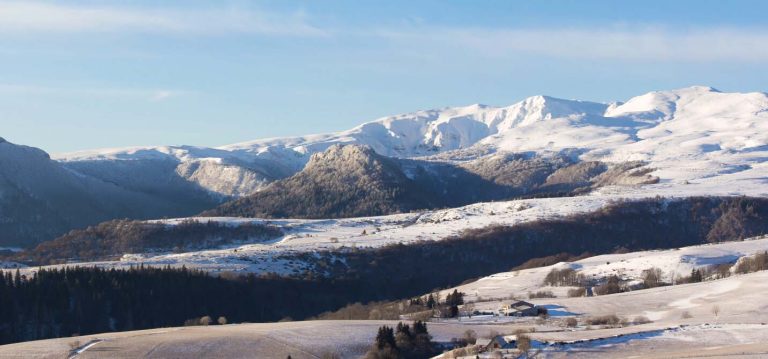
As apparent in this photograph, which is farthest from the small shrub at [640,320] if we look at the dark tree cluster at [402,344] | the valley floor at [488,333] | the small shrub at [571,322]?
the dark tree cluster at [402,344]

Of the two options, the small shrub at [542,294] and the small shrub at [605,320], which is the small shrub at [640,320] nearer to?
the small shrub at [605,320]

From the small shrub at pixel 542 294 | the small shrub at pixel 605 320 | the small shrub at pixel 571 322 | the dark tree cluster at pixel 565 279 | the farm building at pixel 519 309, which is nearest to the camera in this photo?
the small shrub at pixel 571 322

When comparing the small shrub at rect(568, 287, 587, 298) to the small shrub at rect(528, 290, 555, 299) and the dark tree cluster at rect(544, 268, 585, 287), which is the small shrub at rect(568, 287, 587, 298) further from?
the dark tree cluster at rect(544, 268, 585, 287)

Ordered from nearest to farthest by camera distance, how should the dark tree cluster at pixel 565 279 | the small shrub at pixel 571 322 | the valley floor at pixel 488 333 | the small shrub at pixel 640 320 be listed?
the valley floor at pixel 488 333, the small shrub at pixel 571 322, the small shrub at pixel 640 320, the dark tree cluster at pixel 565 279

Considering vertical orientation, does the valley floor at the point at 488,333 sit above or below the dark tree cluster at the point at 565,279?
above

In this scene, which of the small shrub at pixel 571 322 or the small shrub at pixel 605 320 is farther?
the small shrub at pixel 605 320

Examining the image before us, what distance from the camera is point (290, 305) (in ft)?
644

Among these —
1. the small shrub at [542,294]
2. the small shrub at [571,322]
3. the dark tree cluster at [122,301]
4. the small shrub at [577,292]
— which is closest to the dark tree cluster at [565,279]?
the small shrub at [542,294]

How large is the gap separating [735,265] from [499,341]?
106596mm

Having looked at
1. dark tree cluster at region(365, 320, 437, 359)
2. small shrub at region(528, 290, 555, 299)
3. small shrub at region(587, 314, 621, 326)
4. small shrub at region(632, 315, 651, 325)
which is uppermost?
dark tree cluster at region(365, 320, 437, 359)

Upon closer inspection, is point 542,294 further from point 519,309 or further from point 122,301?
point 122,301

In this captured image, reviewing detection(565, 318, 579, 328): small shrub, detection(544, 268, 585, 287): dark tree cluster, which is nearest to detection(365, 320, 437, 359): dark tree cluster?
detection(565, 318, 579, 328): small shrub

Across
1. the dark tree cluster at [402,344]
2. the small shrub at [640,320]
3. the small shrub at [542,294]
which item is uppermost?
the dark tree cluster at [402,344]

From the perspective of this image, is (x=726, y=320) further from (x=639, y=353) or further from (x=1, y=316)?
(x=1, y=316)
